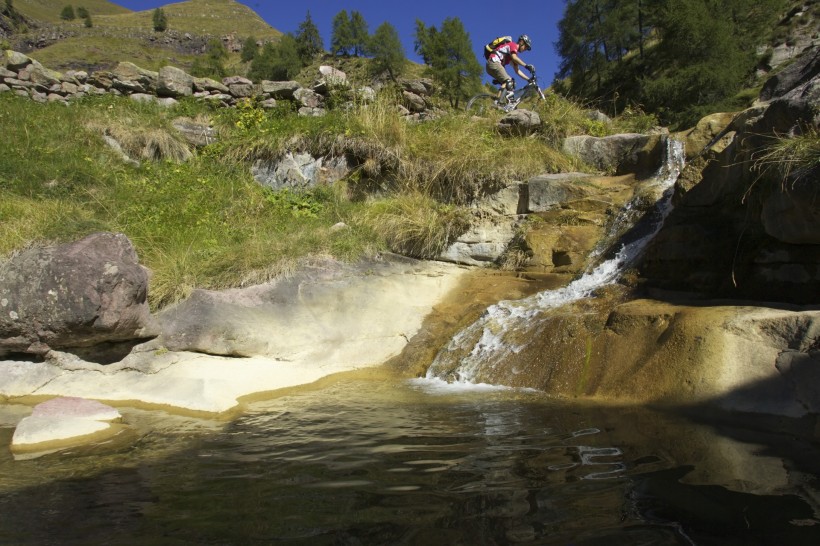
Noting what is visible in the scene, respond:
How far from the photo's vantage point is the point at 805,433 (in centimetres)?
291

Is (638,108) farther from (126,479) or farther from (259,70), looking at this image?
(259,70)

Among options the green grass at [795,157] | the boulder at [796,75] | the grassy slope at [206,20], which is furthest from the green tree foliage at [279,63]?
the grassy slope at [206,20]

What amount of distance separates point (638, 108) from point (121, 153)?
10682 mm

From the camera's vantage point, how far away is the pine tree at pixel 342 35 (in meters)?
36.5

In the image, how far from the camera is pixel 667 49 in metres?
17.1

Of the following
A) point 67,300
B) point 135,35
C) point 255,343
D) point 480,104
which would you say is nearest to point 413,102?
point 480,104

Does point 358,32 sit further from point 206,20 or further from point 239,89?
point 206,20

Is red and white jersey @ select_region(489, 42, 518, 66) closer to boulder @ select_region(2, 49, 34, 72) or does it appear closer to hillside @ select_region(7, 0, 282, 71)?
boulder @ select_region(2, 49, 34, 72)

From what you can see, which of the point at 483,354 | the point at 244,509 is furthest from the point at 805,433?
the point at 244,509

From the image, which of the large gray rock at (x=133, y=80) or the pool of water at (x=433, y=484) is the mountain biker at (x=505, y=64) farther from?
the pool of water at (x=433, y=484)

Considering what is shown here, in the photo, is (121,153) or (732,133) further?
(121,153)

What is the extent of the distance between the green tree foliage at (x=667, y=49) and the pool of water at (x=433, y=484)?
1005 cm

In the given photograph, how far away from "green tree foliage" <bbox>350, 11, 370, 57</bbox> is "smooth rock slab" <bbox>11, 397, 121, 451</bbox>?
3566 centimetres

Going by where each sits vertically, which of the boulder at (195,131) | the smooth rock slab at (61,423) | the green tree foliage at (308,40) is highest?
the green tree foliage at (308,40)
